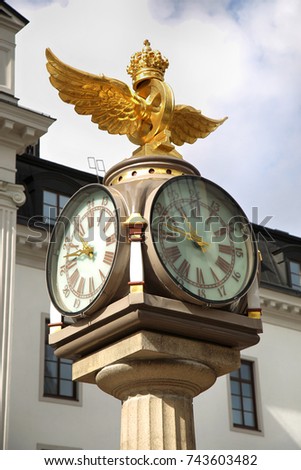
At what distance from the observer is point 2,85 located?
21812 mm

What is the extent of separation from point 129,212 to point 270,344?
61.6 ft

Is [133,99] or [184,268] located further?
[133,99]

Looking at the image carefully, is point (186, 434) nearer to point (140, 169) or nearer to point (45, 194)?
point (140, 169)

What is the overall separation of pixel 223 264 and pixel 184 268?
46 cm

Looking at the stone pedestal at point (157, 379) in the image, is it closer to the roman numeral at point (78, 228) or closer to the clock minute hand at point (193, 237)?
the clock minute hand at point (193, 237)

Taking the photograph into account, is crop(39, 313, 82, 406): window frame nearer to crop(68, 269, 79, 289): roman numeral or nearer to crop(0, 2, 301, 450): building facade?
crop(0, 2, 301, 450): building facade

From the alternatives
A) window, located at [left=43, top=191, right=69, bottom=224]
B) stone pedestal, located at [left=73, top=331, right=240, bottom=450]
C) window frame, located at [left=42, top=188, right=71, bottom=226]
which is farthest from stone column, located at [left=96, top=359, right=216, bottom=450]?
window, located at [left=43, top=191, right=69, bottom=224]

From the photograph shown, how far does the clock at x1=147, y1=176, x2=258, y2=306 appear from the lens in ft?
26.8

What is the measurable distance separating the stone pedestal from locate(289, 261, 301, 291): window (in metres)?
20.0

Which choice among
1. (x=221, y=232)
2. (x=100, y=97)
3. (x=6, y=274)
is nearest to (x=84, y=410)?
(x=6, y=274)

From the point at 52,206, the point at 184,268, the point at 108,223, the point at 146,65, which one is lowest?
the point at 184,268

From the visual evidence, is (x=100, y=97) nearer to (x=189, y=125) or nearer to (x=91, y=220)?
(x=189, y=125)

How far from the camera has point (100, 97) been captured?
9477mm
